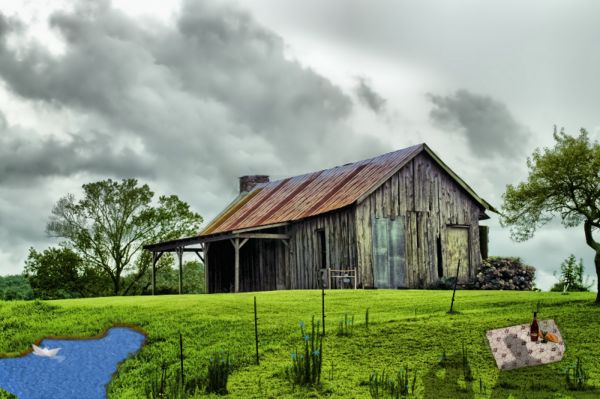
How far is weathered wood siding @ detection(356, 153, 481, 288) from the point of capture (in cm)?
3216

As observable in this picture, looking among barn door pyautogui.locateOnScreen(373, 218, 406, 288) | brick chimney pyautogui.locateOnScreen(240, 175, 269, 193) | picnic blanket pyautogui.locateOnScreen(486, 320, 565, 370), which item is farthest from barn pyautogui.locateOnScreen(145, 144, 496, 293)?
picnic blanket pyautogui.locateOnScreen(486, 320, 565, 370)

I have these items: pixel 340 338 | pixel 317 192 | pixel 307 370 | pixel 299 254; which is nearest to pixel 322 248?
pixel 299 254

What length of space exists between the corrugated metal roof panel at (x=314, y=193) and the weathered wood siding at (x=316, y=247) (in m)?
0.53

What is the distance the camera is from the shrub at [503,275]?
35781mm

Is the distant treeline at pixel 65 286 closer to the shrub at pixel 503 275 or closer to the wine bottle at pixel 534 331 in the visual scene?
the shrub at pixel 503 275

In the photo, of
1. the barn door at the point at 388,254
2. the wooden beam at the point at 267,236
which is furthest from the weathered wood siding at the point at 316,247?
the barn door at the point at 388,254

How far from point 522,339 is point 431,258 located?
21.5 m

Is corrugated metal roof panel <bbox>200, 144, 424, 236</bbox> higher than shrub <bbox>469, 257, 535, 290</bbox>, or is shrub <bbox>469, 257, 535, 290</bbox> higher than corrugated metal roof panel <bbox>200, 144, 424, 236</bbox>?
corrugated metal roof panel <bbox>200, 144, 424, 236</bbox>

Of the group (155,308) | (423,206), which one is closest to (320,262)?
(423,206)

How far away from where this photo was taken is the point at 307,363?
45.2 feet

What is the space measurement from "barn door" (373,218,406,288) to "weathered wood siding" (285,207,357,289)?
3.77 feet

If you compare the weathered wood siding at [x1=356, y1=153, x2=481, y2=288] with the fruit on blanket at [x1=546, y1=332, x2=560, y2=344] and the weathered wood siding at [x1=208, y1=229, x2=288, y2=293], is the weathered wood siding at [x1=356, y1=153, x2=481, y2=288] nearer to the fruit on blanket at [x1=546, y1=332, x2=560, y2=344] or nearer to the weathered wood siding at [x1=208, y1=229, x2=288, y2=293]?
the weathered wood siding at [x1=208, y1=229, x2=288, y2=293]

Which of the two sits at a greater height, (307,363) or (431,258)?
(431,258)

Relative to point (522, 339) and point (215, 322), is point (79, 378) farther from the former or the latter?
point (522, 339)
